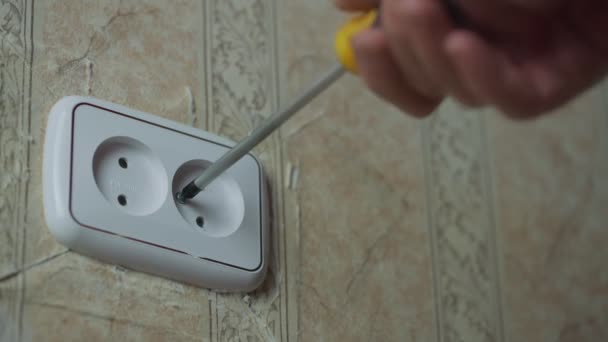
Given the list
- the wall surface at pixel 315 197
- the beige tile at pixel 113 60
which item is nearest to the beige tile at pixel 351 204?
the wall surface at pixel 315 197

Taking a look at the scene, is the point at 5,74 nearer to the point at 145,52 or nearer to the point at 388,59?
the point at 145,52

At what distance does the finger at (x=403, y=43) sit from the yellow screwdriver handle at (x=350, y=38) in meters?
0.02

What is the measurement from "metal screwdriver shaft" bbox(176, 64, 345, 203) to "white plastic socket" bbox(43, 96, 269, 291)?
0.06 ft

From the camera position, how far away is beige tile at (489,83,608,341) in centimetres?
85

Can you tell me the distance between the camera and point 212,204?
2.06ft

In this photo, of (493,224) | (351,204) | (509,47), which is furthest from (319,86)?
(493,224)

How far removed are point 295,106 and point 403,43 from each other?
0.40 ft

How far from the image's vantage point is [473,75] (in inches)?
16.3

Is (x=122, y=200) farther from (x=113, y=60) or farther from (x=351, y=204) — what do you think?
(x=351, y=204)

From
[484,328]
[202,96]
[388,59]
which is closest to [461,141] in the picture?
[484,328]

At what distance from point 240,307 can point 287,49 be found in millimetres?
249

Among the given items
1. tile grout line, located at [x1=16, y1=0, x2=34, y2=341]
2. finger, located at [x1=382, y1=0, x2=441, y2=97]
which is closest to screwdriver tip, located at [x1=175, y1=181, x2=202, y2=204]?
tile grout line, located at [x1=16, y1=0, x2=34, y2=341]

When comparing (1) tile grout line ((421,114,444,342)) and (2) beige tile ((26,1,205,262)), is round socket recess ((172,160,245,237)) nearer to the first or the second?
(2) beige tile ((26,1,205,262))

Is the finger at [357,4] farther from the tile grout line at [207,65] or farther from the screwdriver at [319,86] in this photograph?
the tile grout line at [207,65]
